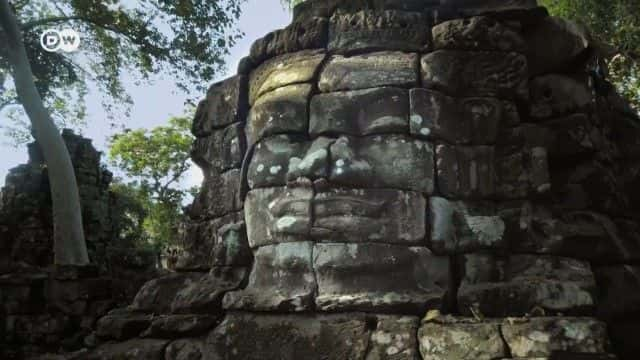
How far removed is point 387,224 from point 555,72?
1.74 meters

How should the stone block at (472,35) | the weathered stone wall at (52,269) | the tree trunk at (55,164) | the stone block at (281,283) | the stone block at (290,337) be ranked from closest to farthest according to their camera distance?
the stone block at (290,337)
the stone block at (281,283)
the stone block at (472,35)
the weathered stone wall at (52,269)
the tree trunk at (55,164)

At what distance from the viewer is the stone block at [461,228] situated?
11.4 ft

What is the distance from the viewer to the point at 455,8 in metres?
3.99

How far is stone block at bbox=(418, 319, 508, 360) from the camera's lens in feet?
9.30

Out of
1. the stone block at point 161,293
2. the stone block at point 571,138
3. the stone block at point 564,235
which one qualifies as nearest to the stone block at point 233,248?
the stone block at point 161,293

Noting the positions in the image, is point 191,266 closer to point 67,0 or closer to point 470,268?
point 470,268

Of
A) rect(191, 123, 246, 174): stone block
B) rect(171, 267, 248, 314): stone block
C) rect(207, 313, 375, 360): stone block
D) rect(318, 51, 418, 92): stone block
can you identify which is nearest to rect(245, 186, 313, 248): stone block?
rect(171, 267, 248, 314): stone block

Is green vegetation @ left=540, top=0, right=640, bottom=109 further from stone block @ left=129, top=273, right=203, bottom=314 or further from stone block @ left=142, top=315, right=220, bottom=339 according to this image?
stone block @ left=142, top=315, right=220, bottom=339

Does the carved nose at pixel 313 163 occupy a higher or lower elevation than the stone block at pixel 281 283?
higher

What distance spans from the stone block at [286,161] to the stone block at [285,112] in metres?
0.06

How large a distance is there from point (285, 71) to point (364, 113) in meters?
0.66

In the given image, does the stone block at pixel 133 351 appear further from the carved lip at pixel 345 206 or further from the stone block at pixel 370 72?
the stone block at pixel 370 72

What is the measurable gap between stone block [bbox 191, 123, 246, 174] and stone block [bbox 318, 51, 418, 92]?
865 millimetres

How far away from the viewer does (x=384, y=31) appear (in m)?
3.79
